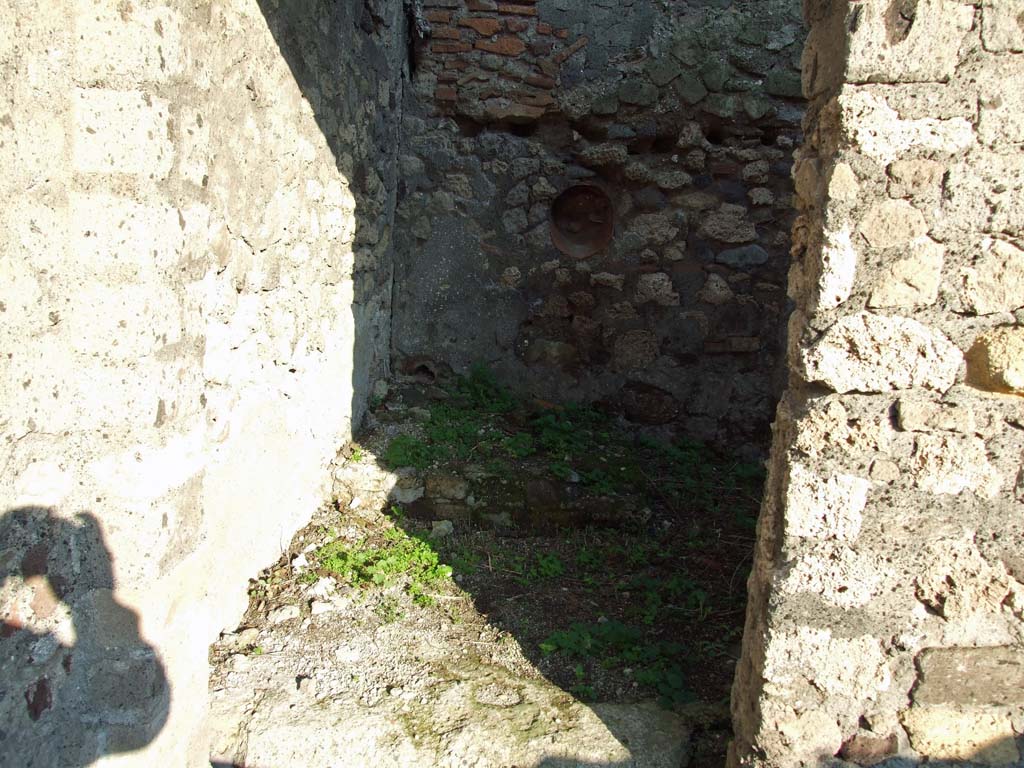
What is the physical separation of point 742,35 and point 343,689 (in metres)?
3.66

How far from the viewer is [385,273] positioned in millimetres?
4289

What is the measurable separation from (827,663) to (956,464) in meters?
0.54

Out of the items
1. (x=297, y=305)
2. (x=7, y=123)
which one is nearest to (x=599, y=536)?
(x=297, y=305)

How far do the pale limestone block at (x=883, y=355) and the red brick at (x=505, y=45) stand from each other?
3021mm

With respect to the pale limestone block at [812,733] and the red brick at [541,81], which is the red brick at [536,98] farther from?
the pale limestone block at [812,733]

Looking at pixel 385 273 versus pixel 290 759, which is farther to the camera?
pixel 385 273

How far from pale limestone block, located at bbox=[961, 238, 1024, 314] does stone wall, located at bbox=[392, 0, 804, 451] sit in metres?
2.65

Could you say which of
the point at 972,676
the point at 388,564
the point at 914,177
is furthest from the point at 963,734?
the point at 388,564

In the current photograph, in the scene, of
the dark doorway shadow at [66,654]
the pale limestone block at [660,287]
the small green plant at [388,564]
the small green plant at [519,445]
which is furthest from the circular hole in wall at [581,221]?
the dark doorway shadow at [66,654]

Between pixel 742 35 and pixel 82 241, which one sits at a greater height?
pixel 742 35

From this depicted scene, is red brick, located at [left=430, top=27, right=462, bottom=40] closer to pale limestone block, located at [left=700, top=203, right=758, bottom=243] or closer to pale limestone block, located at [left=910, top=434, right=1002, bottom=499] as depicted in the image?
pale limestone block, located at [left=700, top=203, right=758, bottom=243]

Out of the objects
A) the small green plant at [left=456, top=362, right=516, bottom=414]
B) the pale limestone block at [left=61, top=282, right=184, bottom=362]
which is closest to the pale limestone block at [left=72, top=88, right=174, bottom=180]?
the pale limestone block at [left=61, top=282, right=184, bottom=362]

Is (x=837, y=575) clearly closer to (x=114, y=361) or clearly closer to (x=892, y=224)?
(x=892, y=224)

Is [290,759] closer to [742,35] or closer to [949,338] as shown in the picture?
[949,338]
